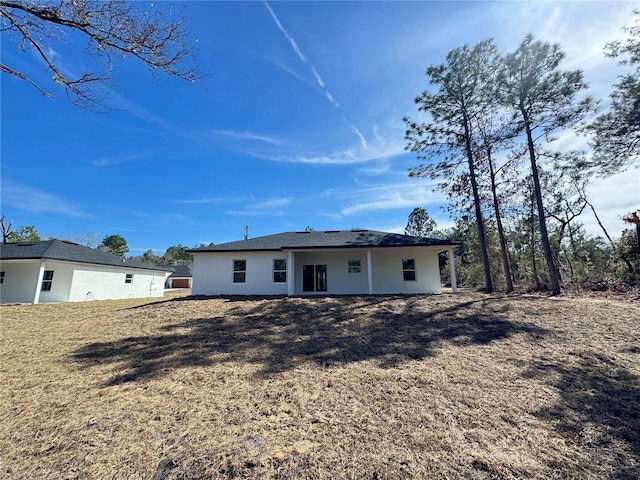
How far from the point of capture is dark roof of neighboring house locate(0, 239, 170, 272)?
600 inches

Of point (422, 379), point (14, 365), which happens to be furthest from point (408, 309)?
point (14, 365)

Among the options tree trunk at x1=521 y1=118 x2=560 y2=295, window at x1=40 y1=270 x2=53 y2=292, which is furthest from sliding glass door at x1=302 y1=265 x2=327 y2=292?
window at x1=40 y1=270 x2=53 y2=292

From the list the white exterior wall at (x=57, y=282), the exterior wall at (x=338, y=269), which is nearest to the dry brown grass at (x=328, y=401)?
the exterior wall at (x=338, y=269)

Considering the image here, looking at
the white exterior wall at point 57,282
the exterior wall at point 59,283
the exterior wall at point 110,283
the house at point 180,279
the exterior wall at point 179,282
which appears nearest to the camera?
the exterior wall at point 59,283

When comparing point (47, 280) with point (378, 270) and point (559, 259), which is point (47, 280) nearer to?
point (378, 270)

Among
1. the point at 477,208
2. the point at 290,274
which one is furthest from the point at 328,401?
the point at 477,208

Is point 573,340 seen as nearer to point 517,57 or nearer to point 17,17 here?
point 17,17

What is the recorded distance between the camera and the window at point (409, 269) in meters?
14.6

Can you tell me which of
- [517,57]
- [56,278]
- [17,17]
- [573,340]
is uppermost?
[517,57]

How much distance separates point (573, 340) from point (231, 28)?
35.8 ft

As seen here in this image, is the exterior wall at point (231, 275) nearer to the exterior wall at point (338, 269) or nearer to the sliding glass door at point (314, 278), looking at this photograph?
the exterior wall at point (338, 269)

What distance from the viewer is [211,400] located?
3846 millimetres

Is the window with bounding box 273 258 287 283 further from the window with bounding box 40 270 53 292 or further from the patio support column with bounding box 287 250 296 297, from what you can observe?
the window with bounding box 40 270 53 292

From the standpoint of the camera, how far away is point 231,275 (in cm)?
1457
